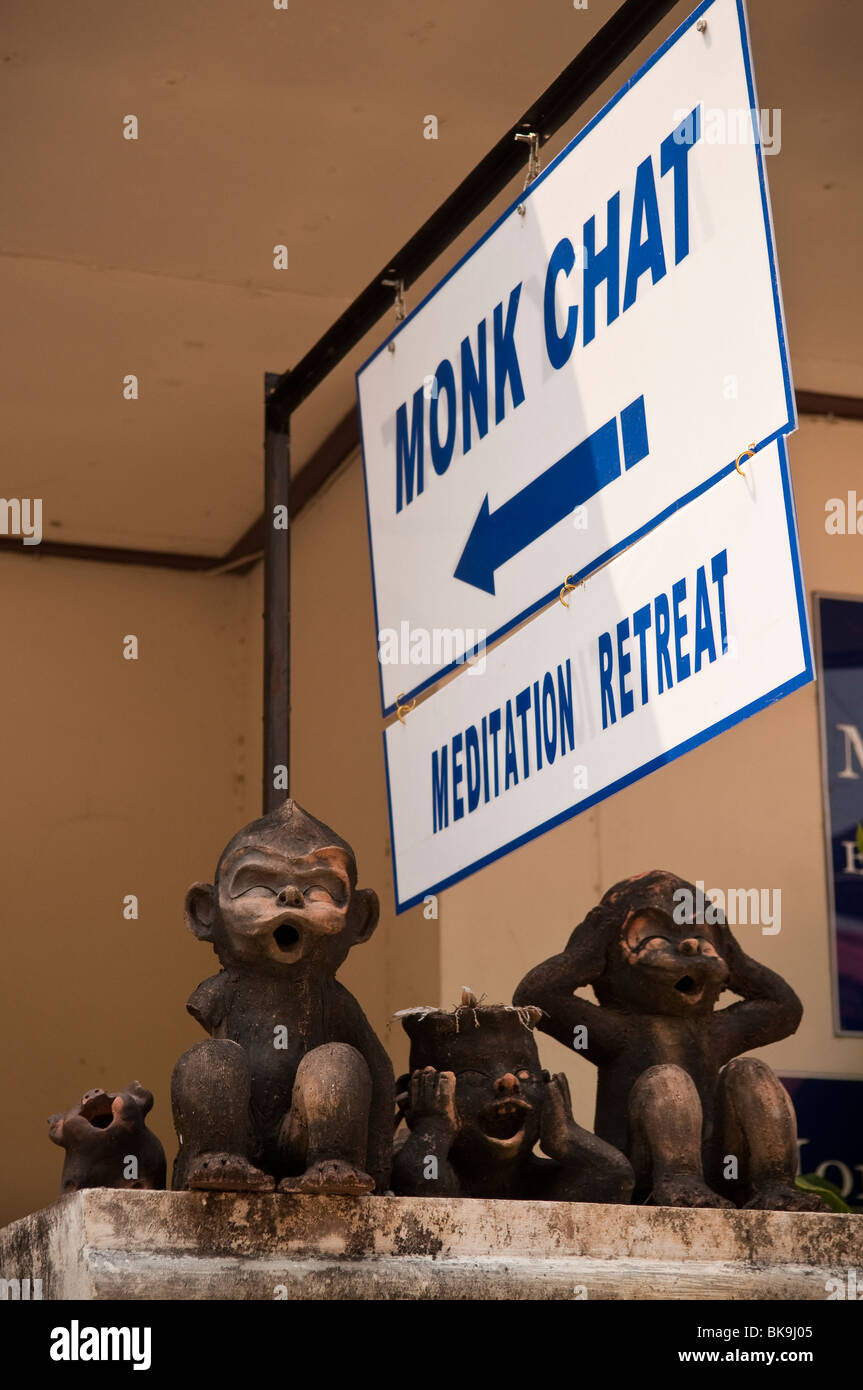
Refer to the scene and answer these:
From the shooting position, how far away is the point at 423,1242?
2.15 m

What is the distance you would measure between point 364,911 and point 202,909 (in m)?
0.22

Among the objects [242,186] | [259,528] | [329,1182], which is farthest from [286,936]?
[259,528]

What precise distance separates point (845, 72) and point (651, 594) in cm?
212

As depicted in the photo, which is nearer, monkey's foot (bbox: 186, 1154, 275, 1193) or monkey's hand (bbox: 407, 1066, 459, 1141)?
monkey's foot (bbox: 186, 1154, 275, 1193)

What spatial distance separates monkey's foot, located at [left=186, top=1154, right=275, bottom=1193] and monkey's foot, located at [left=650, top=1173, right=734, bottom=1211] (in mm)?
558

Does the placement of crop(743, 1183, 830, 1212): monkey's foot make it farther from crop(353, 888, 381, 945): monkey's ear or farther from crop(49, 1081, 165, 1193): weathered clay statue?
crop(49, 1081, 165, 1193): weathered clay statue

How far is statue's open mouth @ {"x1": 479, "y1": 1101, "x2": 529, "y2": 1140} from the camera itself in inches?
99.7

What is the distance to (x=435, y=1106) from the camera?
2490mm

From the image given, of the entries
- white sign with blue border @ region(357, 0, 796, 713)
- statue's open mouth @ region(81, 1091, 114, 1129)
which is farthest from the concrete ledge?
white sign with blue border @ region(357, 0, 796, 713)

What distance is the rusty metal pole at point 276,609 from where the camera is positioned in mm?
3420

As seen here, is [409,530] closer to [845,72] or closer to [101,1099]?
[101,1099]

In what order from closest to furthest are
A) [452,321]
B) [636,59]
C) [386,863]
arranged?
[452,321] → [636,59] → [386,863]

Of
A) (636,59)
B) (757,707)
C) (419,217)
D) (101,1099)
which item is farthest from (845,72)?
(101,1099)

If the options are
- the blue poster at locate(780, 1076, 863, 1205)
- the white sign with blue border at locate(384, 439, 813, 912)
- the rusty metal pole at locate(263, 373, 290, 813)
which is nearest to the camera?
the white sign with blue border at locate(384, 439, 813, 912)
